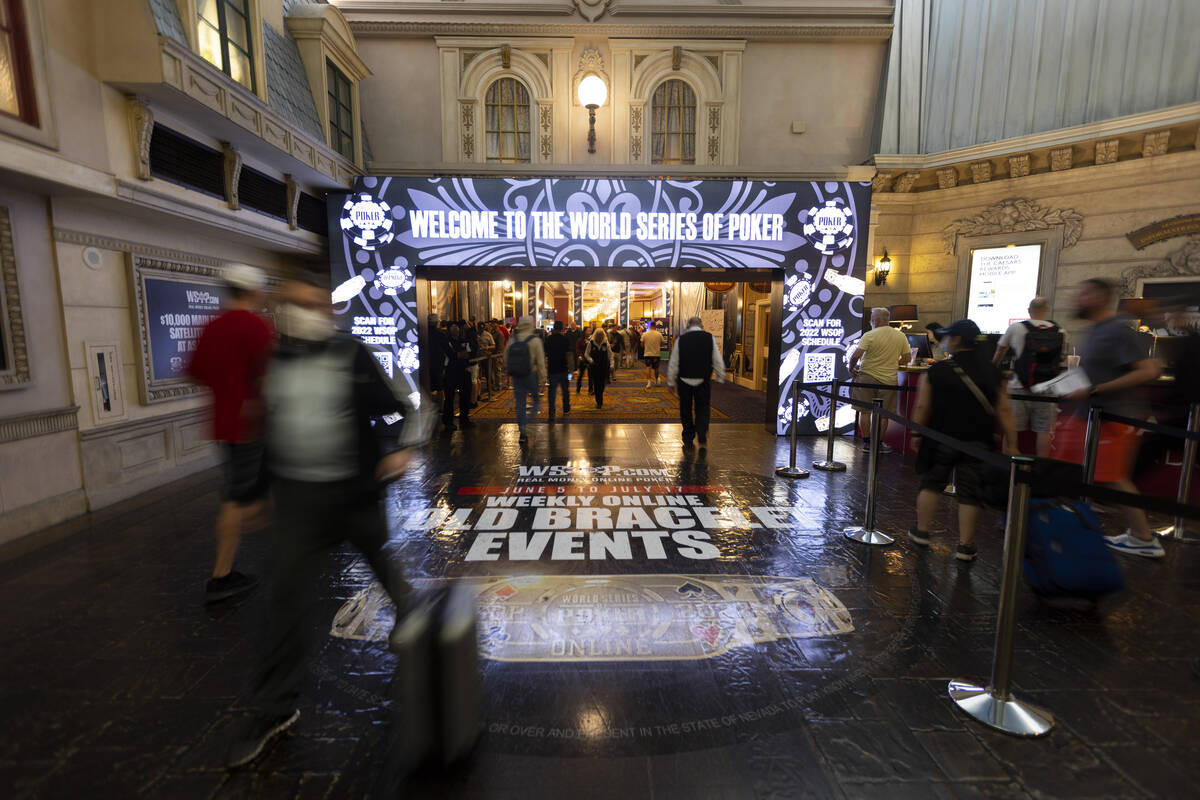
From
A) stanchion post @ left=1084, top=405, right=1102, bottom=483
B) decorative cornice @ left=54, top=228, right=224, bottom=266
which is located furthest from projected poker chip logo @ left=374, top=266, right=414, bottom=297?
stanchion post @ left=1084, top=405, right=1102, bottom=483

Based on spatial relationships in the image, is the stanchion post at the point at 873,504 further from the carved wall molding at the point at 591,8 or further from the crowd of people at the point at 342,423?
the carved wall molding at the point at 591,8

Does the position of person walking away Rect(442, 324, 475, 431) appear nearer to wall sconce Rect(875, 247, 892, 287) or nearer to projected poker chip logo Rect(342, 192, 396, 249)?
projected poker chip logo Rect(342, 192, 396, 249)

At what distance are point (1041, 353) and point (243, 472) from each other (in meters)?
7.44

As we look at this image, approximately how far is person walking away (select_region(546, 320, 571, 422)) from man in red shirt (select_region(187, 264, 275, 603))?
6.10 meters

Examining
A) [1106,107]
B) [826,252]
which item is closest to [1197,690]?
[826,252]

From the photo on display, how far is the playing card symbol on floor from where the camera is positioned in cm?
295

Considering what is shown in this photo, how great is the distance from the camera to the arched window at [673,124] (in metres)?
11.4

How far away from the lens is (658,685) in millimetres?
2568

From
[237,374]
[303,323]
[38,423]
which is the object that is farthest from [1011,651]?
[38,423]

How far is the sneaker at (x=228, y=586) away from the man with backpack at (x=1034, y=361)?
688 centimetres

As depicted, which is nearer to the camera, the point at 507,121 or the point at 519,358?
the point at 519,358

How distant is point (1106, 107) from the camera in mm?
9180

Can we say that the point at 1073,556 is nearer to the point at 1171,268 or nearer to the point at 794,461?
the point at 794,461

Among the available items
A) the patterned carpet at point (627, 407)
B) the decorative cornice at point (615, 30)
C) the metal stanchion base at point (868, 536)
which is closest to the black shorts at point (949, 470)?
the metal stanchion base at point (868, 536)
